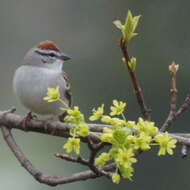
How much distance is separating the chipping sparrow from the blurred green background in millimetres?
2991

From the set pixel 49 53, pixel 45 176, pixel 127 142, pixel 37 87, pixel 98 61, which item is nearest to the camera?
pixel 127 142

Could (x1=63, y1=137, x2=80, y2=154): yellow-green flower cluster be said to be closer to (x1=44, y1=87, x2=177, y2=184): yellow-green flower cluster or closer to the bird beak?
(x1=44, y1=87, x2=177, y2=184): yellow-green flower cluster

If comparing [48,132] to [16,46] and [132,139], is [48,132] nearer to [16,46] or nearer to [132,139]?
[132,139]

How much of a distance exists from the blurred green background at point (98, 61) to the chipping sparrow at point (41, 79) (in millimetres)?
2991

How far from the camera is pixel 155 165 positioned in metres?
7.83

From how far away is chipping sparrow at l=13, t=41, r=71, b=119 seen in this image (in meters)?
4.35

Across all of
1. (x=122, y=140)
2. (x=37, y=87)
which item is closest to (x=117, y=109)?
(x=122, y=140)

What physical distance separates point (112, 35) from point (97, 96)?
1.88 m

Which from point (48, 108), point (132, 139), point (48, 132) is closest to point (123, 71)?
point (48, 108)

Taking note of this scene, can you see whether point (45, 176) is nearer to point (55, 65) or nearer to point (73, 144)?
point (73, 144)

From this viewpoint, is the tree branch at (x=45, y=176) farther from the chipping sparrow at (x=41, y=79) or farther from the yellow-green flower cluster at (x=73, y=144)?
→ the chipping sparrow at (x=41, y=79)

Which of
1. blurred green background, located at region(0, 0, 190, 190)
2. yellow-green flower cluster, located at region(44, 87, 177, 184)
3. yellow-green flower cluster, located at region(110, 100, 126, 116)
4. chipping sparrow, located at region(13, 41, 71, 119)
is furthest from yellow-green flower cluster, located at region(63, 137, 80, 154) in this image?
blurred green background, located at region(0, 0, 190, 190)

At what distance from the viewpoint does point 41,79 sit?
4395 millimetres

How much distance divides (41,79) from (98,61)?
17.8 ft
